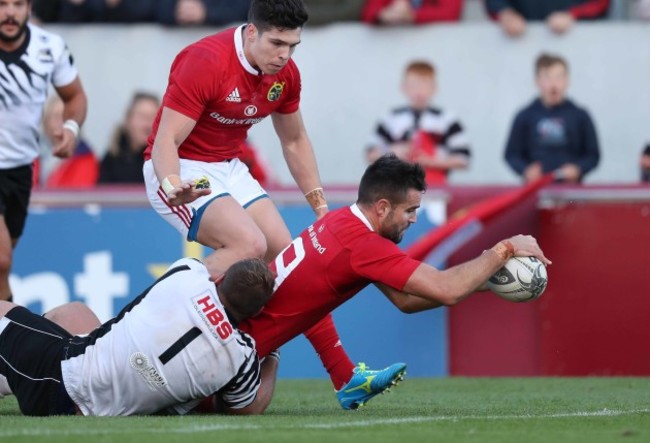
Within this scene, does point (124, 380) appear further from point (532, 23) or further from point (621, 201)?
point (532, 23)

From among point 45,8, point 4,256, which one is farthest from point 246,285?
point 45,8

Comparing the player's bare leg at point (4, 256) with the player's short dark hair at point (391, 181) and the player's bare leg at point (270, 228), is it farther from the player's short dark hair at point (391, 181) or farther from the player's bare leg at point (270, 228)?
the player's short dark hair at point (391, 181)

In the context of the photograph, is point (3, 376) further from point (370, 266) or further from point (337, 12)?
point (337, 12)

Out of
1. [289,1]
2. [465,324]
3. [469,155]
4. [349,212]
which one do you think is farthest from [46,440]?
[469,155]

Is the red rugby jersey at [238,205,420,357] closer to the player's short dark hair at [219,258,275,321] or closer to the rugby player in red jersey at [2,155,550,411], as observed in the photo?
the rugby player in red jersey at [2,155,550,411]

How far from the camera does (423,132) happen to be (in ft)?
43.1

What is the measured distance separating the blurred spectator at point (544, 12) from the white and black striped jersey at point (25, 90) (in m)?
5.33

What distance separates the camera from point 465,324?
1178 cm

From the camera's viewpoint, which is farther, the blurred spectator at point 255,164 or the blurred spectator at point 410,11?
the blurred spectator at point 410,11

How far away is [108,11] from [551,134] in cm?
477

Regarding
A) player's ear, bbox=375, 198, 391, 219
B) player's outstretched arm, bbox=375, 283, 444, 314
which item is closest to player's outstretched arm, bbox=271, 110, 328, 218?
player's ear, bbox=375, 198, 391, 219

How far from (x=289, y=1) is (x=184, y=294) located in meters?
1.88

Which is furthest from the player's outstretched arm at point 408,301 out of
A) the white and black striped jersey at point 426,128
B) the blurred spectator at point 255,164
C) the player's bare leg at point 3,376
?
the white and black striped jersey at point 426,128

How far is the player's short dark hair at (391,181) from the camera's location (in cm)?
760
